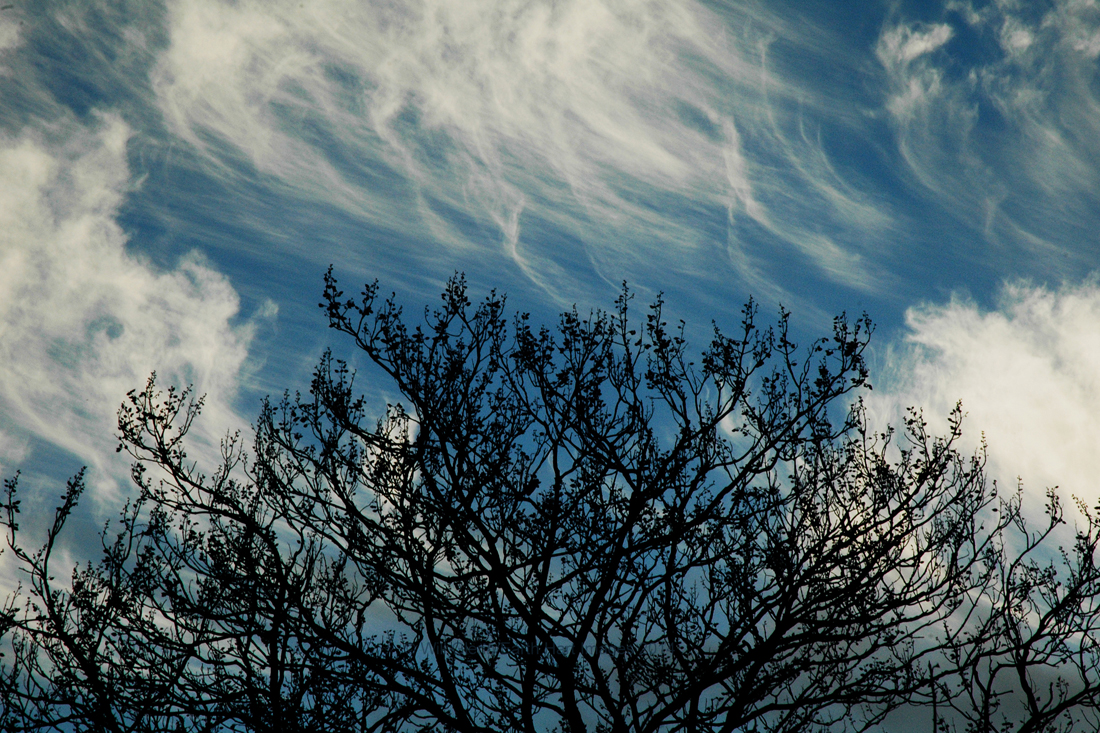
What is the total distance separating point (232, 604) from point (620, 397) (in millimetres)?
6460

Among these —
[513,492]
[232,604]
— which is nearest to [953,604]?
[513,492]

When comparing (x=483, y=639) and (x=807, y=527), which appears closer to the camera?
(x=483, y=639)

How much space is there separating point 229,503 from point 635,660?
627cm

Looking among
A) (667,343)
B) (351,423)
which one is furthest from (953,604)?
(351,423)

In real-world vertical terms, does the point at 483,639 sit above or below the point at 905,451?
below

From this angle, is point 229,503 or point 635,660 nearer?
point 635,660

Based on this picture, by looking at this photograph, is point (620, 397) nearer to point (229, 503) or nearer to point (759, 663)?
point (759, 663)

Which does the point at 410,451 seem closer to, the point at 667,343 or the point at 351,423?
the point at 351,423

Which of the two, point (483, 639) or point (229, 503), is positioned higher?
point (229, 503)

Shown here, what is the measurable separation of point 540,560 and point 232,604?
4649 millimetres

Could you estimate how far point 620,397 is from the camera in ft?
32.9

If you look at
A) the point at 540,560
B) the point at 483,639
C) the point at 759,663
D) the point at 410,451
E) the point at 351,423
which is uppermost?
the point at 351,423

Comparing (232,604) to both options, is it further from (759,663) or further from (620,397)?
(759,663)

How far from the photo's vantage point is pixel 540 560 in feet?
28.9
